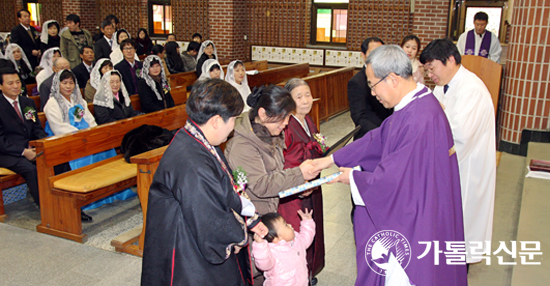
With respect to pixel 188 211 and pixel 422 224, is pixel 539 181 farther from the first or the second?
pixel 188 211

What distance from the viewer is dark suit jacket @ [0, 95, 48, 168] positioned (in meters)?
4.68

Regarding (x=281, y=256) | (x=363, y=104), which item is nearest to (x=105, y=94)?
(x=363, y=104)

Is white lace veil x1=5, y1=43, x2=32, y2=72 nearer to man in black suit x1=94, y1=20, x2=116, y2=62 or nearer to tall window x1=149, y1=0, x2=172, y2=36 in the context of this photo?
man in black suit x1=94, y1=20, x2=116, y2=62

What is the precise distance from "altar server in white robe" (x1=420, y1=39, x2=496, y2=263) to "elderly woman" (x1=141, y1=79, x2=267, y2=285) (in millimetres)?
1909

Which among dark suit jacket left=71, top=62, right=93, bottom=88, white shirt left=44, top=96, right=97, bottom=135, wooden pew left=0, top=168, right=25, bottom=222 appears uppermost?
dark suit jacket left=71, top=62, right=93, bottom=88

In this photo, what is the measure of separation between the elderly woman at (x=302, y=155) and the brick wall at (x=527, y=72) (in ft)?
13.4

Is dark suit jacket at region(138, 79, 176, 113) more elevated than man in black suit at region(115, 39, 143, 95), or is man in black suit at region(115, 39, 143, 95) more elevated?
man in black suit at region(115, 39, 143, 95)

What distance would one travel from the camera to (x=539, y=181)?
484 cm

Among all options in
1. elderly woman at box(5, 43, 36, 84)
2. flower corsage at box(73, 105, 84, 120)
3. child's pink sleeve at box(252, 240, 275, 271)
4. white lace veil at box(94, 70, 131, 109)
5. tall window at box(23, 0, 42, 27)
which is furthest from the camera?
tall window at box(23, 0, 42, 27)

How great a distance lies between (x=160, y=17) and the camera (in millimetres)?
14586

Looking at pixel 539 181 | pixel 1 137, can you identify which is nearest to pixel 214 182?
pixel 1 137

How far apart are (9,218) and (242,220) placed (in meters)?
3.61

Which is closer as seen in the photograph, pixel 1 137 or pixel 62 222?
pixel 62 222

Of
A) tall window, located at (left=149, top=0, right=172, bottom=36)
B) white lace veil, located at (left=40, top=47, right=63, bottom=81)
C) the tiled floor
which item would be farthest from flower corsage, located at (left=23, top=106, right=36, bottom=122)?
tall window, located at (left=149, top=0, right=172, bottom=36)
